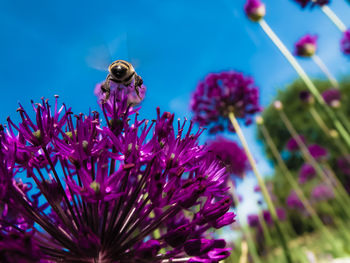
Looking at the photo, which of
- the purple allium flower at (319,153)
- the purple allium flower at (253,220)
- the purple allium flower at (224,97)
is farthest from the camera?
the purple allium flower at (253,220)

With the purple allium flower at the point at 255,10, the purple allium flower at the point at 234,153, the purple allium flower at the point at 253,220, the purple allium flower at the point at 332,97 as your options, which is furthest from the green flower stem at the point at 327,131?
the purple allium flower at the point at 253,220

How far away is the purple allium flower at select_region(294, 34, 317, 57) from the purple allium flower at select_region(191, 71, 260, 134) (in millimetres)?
2516

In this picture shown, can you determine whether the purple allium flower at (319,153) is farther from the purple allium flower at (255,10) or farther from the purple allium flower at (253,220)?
the purple allium flower at (255,10)


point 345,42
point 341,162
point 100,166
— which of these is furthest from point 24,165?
point 341,162

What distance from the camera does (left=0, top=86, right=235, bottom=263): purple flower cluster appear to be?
1.13m

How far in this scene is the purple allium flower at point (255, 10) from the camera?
5010 mm

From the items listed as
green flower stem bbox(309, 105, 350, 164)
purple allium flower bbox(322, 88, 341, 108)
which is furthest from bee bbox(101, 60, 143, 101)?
purple allium flower bbox(322, 88, 341, 108)

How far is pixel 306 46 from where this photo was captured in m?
6.25

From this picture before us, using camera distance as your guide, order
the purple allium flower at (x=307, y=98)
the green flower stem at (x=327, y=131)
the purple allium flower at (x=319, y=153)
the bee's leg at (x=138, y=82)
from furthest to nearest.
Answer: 1. the purple allium flower at (x=319, y=153)
2. the purple allium flower at (x=307, y=98)
3. the green flower stem at (x=327, y=131)
4. the bee's leg at (x=138, y=82)

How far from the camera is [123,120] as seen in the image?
135 centimetres

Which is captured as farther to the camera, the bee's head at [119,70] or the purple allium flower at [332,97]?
the purple allium flower at [332,97]

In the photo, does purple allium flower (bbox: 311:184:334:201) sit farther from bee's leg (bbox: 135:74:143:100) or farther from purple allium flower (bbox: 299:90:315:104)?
bee's leg (bbox: 135:74:143:100)

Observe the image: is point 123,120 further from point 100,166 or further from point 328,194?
point 328,194

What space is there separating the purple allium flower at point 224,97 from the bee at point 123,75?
2505 mm
